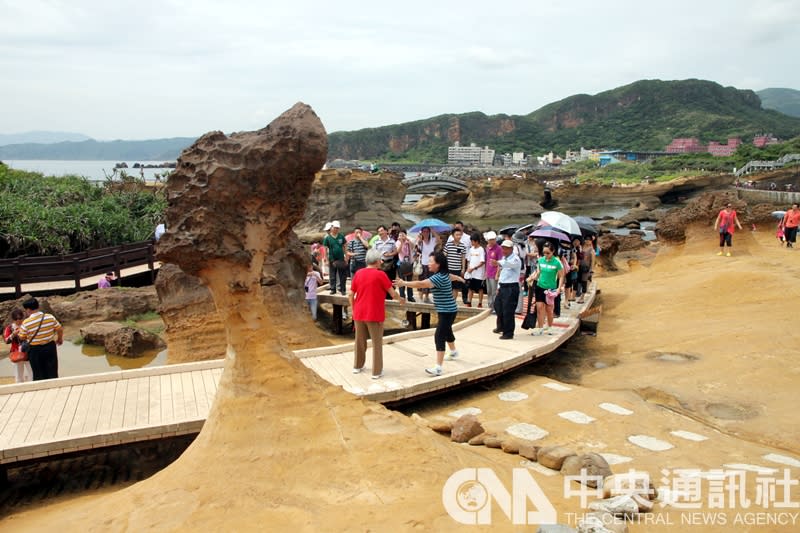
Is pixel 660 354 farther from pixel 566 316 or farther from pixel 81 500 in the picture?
pixel 81 500

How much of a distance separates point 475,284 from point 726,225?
811 cm

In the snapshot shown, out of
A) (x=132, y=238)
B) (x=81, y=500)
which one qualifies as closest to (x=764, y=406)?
(x=81, y=500)

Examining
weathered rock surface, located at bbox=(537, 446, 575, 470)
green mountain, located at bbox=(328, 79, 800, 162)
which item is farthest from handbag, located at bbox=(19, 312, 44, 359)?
green mountain, located at bbox=(328, 79, 800, 162)

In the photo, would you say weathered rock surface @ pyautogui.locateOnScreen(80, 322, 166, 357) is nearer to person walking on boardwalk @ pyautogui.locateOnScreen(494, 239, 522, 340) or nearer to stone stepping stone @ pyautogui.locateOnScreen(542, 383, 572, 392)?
person walking on boardwalk @ pyautogui.locateOnScreen(494, 239, 522, 340)

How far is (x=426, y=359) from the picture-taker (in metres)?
7.25

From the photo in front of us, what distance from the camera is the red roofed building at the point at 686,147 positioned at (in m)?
101

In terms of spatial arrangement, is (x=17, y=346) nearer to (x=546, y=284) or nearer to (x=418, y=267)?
(x=418, y=267)

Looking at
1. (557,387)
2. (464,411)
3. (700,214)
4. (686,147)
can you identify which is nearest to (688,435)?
(557,387)

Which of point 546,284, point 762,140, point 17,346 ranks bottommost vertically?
point 17,346

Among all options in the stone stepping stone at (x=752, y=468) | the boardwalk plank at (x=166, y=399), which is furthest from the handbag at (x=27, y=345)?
the stone stepping stone at (x=752, y=468)

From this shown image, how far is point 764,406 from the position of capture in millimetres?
5938

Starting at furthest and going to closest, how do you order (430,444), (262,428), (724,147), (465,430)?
(724,147)
(465,430)
(262,428)
(430,444)

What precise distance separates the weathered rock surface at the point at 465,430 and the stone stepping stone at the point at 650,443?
1.42 meters

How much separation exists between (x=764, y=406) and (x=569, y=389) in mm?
1988
